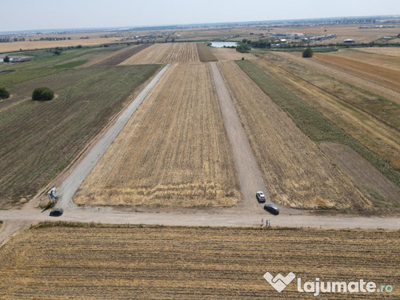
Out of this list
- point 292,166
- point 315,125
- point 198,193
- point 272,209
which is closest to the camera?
point 272,209

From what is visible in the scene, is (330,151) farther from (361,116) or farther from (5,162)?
(5,162)

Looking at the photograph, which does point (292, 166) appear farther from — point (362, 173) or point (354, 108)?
point (354, 108)

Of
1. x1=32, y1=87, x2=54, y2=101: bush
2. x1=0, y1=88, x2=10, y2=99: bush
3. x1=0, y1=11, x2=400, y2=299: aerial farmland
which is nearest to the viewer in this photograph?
x1=0, y1=11, x2=400, y2=299: aerial farmland

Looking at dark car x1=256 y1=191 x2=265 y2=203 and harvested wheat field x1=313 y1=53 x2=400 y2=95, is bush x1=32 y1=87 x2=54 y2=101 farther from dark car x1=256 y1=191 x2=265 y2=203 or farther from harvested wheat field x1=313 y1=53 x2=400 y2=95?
harvested wheat field x1=313 y1=53 x2=400 y2=95

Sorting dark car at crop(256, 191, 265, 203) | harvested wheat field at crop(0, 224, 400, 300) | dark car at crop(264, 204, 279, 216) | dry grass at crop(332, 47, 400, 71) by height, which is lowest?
harvested wheat field at crop(0, 224, 400, 300)

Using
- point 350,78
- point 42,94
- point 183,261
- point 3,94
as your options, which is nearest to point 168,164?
point 183,261

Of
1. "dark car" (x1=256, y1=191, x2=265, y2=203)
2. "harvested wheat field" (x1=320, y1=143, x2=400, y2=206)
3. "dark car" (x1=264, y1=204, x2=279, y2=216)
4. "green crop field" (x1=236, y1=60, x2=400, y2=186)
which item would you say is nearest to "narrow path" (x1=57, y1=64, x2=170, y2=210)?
"dark car" (x1=256, y1=191, x2=265, y2=203)
